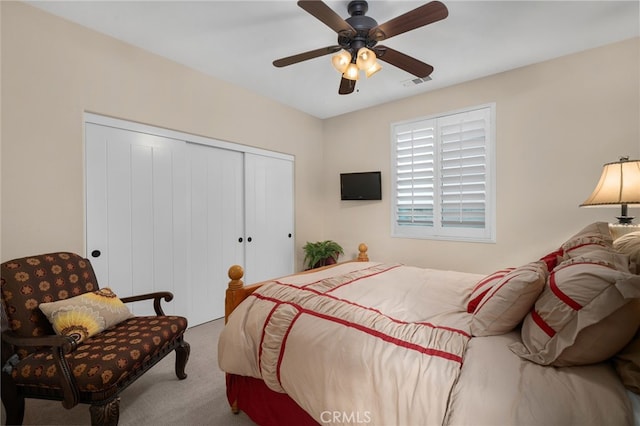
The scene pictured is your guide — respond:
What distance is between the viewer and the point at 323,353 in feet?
4.12

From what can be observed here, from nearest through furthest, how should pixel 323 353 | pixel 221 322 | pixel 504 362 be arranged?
pixel 504 362, pixel 323 353, pixel 221 322

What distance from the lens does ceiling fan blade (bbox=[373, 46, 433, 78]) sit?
2.04m

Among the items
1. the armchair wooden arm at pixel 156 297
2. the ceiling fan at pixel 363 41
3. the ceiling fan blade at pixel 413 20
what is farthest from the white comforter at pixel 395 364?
the ceiling fan blade at pixel 413 20

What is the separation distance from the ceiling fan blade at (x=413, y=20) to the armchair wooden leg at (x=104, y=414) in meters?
2.61

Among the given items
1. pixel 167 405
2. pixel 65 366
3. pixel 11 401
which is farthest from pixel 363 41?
pixel 11 401

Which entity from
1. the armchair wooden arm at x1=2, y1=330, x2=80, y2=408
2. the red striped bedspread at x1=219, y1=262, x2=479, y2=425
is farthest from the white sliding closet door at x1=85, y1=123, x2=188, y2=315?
the red striped bedspread at x1=219, y1=262, x2=479, y2=425

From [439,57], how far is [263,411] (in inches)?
127

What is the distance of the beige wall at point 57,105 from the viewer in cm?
205

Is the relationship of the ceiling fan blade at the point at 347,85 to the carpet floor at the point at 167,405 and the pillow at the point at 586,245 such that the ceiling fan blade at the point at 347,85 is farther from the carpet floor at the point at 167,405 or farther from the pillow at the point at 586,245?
the carpet floor at the point at 167,405

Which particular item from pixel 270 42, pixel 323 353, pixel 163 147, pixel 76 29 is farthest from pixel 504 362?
pixel 76 29

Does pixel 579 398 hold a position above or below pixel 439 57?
below

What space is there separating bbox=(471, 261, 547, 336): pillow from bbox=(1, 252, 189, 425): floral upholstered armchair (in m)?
1.84

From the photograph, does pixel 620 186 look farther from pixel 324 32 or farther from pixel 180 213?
pixel 180 213

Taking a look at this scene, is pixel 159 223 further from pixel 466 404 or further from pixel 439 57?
pixel 439 57
